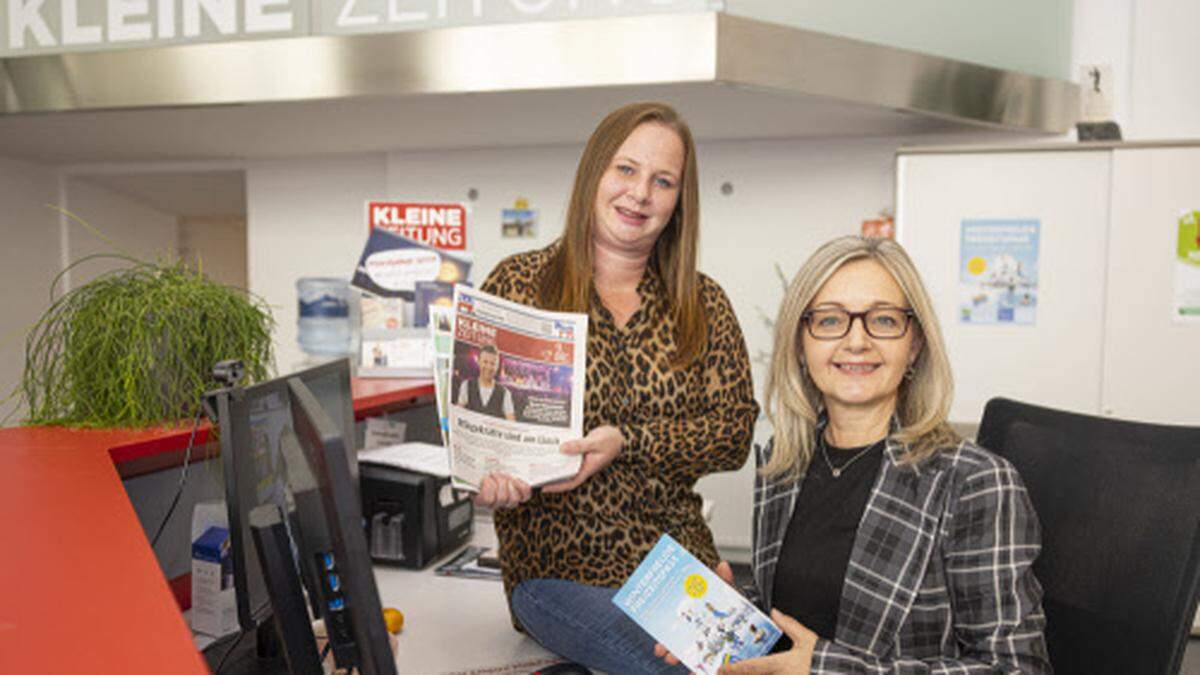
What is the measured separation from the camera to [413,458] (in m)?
2.15

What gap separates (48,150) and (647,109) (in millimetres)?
4638

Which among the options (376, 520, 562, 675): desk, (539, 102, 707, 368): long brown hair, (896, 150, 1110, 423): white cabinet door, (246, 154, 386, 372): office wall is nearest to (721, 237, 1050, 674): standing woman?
(539, 102, 707, 368): long brown hair

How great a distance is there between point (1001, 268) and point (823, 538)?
255 centimetres

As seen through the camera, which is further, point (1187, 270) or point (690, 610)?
point (1187, 270)

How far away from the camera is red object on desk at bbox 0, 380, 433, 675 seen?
2.09ft

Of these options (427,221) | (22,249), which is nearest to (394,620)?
(427,221)

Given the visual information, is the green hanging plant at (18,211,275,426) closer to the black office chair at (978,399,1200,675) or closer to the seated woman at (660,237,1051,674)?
the seated woman at (660,237,1051,674)

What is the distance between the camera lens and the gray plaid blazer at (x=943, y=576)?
106 cm

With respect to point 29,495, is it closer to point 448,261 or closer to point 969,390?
point 448,261

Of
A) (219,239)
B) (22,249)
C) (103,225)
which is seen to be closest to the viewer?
(22,249)

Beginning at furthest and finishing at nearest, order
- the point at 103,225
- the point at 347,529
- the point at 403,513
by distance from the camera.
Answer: the point at 103,225 < the point at 403,513 < the point at 347,529

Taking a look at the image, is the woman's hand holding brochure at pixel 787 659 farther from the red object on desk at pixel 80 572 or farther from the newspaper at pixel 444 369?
the red object on desk at pixel 80 572

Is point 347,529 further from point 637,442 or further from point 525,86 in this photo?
point 525,86

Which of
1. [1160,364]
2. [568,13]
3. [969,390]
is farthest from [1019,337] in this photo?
[568,13]
